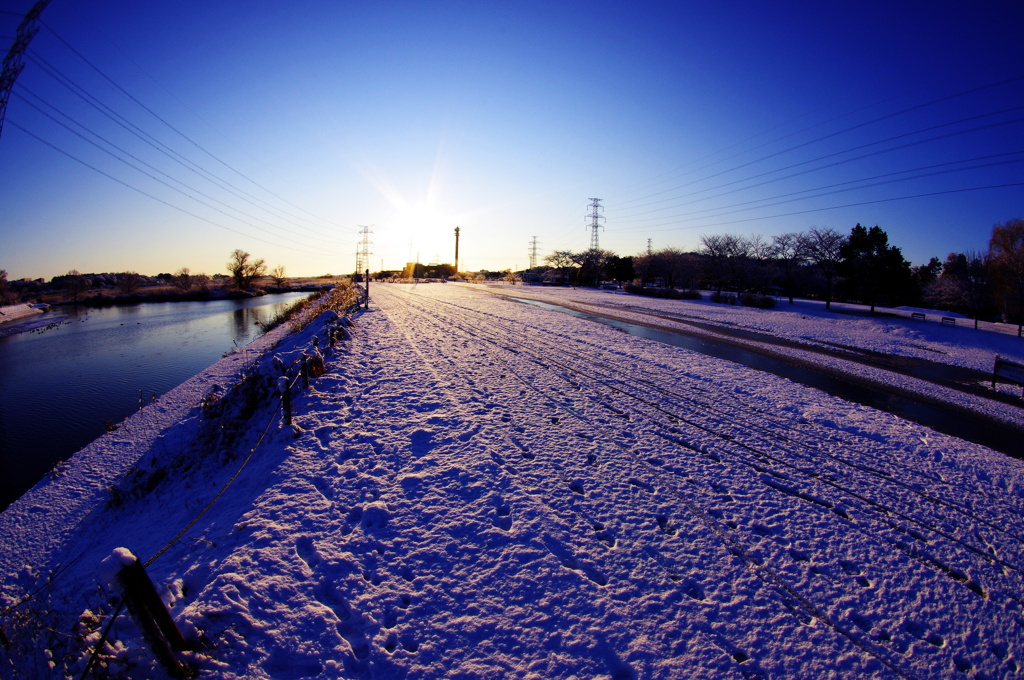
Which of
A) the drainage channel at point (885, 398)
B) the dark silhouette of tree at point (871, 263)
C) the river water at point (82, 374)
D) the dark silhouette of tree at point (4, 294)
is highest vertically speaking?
the dark silhouette of tree at point (871, 263)

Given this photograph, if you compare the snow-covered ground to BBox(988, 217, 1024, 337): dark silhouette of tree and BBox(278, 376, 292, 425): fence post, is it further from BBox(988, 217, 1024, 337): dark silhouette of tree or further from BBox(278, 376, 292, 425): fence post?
BBox(988, 217, 1024, 337): dark silhouette of tree

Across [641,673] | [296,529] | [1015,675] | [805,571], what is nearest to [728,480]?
[805,571]

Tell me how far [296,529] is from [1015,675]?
6724 millimetres

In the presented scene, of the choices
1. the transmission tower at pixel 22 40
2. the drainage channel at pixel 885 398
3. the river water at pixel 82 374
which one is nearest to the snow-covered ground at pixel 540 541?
the drainage channel at pixel 885 398

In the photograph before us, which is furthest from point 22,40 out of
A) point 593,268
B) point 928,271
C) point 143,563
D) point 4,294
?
point 928,271

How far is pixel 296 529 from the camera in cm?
443

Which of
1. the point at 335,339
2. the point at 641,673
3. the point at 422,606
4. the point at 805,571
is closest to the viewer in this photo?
the point at 641,673

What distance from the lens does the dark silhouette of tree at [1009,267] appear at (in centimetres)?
2789

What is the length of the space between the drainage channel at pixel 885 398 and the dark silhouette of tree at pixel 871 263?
3568 centimetres

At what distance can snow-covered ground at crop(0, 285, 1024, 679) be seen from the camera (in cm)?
312

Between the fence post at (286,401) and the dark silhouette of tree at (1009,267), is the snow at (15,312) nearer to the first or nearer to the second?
the fence post at (286,401)

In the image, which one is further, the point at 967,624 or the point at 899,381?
the point at 899,381

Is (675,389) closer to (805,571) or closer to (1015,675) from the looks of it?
(805,571)

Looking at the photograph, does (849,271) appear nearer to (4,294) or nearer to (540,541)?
(540,541)
